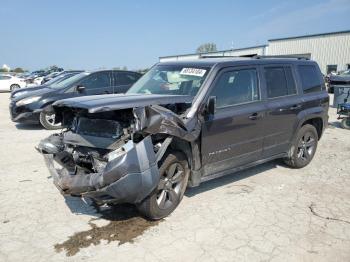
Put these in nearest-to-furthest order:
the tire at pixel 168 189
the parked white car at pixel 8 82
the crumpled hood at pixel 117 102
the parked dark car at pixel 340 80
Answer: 1. the crumpled hood at pixel 117 102
2. the tire at pixel 168 189
3. the parked dark car at pixel 340 80
4. the parked white car at pixel 8 82

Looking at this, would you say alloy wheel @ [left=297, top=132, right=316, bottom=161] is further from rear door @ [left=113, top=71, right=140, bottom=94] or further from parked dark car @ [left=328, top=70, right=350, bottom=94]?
parked dark car @ [left=328, top=70, right=350, bottom=94]

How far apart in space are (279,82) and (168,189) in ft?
8.65

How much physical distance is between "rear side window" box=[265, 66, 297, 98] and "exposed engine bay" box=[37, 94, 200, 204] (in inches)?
67.2

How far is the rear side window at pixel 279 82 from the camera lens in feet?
17.2

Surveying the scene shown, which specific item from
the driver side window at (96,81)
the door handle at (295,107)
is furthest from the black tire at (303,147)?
the driver side window at (96,81)

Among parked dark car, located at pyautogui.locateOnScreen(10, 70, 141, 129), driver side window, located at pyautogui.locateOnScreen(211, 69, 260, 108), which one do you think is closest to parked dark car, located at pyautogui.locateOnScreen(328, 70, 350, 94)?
parked dark car, located at pyautogui.locateOnScreen(10, 70, 141, 129)

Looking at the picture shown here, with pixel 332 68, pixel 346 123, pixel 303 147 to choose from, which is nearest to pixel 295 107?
pixel 303 147

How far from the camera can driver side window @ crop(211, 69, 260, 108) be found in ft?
14.9

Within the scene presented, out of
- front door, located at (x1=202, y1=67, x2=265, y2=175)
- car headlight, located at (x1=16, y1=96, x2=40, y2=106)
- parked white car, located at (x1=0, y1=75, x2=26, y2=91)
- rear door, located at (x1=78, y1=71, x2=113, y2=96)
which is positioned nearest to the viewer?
front door, located at (x1=202, y1=67, x2=265, y2=175)

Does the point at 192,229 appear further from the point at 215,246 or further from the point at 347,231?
the point at 347,231

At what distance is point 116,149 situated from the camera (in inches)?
143

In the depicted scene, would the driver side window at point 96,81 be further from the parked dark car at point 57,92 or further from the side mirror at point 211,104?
the side mirror at point 211,104

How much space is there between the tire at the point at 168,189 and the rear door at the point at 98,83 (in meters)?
6.32

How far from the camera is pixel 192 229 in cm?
389
